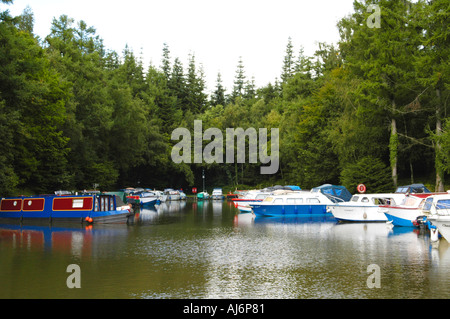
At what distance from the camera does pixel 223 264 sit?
18.1 meters

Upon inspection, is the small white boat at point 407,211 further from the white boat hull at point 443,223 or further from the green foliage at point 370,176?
the green foliage at point 370,176

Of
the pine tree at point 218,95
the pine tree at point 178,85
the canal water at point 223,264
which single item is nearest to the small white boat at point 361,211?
Result: the canal water at point 223,264

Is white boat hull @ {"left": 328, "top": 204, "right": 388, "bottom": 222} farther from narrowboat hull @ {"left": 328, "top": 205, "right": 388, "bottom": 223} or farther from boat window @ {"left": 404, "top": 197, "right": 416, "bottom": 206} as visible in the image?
boat window @ {"left": 404, "top": 197, "right": 416, "bottom": 206}

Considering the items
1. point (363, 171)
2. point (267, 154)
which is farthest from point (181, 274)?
point (267, 154)

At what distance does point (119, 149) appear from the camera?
7825cm

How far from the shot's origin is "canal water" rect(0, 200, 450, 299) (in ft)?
45.2

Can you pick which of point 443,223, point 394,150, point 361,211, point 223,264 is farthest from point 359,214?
point 223,264

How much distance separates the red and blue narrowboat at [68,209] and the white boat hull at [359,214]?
16104 mm

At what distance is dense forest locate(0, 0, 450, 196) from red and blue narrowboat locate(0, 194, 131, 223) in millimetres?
2911

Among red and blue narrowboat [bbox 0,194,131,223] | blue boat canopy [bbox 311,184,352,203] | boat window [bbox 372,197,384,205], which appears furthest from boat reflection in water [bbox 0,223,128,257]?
blue boat canopy [bbox 311,184,352,203]

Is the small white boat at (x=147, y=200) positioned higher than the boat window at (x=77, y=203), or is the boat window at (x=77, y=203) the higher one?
the boat window at (x=77, y=203)

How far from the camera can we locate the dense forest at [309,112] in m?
44.2

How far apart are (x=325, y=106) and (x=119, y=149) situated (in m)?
33.5
